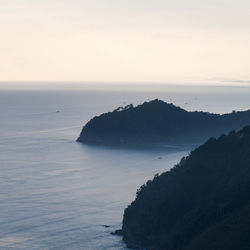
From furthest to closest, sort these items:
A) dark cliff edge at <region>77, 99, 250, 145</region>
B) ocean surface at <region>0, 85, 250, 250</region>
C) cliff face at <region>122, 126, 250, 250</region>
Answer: dark cliff edge at <region>77, 99, 250, 145</region>, ocean surface at <region>0, 85, 250, 250</region>, cliff face at <region>122, 126, 250, 250</region>

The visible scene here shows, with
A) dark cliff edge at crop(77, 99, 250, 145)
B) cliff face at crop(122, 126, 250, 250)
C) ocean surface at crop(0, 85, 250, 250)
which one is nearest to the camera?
cliff face at crop(122, 126, 250, 250)

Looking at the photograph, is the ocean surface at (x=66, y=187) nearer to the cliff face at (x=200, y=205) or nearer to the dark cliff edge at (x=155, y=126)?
the cliff face at (x=200, y=205)

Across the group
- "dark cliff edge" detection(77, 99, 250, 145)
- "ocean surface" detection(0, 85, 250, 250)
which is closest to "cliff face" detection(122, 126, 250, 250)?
"ocean surface" detection(0, 85, 250, 250)

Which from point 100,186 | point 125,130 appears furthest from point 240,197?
point 125,130

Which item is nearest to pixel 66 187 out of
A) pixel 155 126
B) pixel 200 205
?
pixel 200 205

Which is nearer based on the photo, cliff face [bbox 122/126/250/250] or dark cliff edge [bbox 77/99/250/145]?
cliff face [bbox 122/126/250/250]

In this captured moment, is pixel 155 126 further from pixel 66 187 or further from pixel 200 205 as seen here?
pixel 200 205

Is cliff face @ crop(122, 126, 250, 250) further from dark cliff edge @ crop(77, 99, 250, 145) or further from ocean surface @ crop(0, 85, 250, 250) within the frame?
dark cliff edge @ crop(77, 99, 250, 145)

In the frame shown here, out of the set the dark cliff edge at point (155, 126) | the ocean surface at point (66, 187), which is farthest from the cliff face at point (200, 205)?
the dark cliff edge at point (155, 126)
